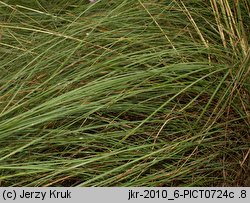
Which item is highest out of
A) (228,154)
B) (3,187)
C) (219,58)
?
(219,58)

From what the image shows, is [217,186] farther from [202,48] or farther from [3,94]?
[3,94]

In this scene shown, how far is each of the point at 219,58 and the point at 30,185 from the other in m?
0.70

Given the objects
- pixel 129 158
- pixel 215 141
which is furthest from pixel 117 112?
pixel 215 141

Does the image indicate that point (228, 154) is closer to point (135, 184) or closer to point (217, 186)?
point (217, 186)

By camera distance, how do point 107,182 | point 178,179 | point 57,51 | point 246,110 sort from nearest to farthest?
point 107,182 < point 178,179 < point 246,110 < point 57,51

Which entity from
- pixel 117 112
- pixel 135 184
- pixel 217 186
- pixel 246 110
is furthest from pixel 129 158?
pixel 246 110

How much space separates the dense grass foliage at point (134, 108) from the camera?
1.17m

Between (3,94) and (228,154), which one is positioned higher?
(3,94)

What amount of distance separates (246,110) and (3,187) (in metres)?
0.76

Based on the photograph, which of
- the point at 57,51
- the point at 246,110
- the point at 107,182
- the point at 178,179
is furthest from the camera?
the point at 57,51

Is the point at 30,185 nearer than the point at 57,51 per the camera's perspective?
Yes

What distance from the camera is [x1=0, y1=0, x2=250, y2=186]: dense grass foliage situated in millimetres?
1174

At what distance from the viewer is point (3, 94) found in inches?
55.2

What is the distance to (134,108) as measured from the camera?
1.27 m
